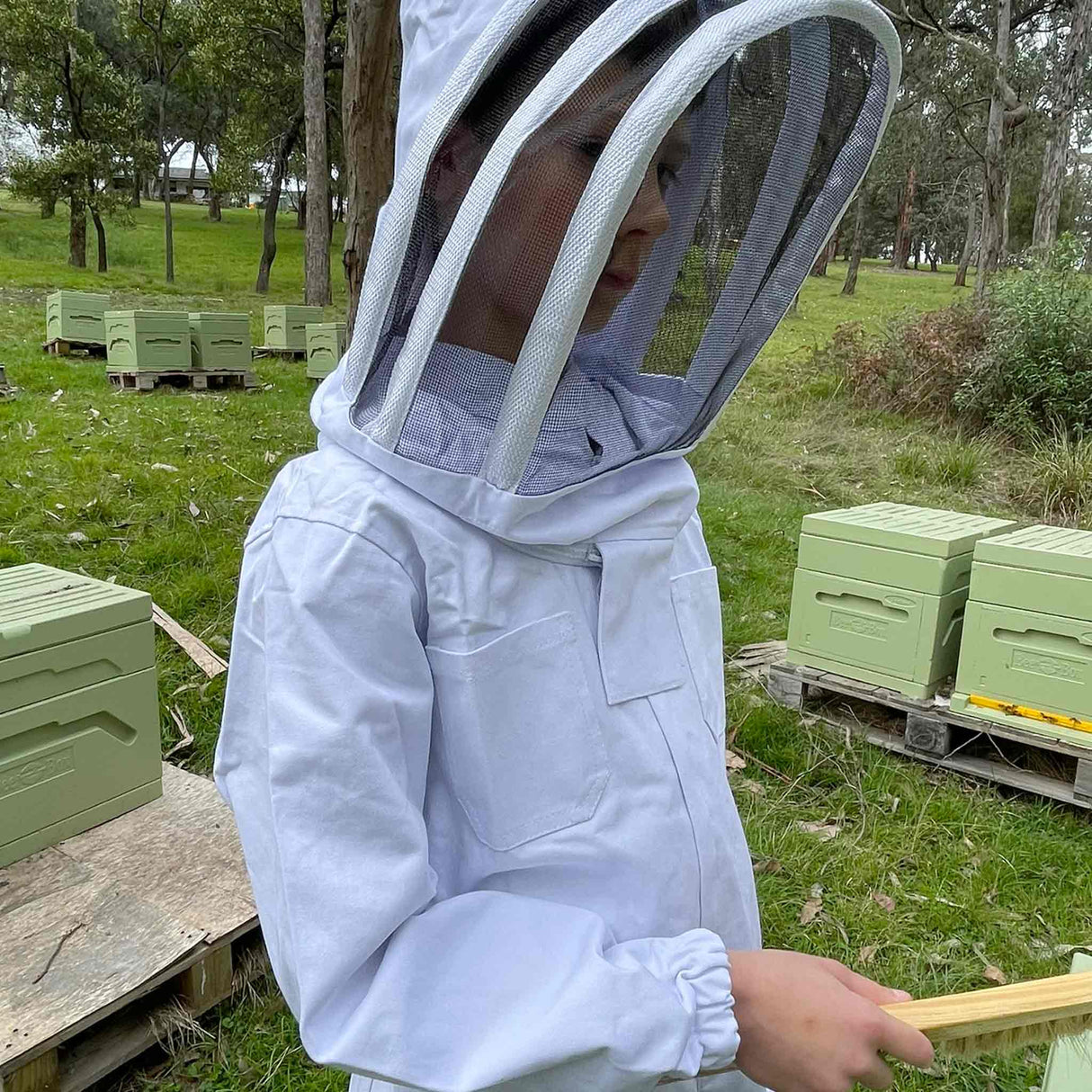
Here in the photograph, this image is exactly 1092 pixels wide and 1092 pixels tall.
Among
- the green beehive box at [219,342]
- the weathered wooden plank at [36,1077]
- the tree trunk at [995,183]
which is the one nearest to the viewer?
the weathered wooden plank at [36,1077]

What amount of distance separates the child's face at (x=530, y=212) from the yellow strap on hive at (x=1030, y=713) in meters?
3.26

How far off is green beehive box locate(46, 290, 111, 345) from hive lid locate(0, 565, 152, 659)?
28.6 ft

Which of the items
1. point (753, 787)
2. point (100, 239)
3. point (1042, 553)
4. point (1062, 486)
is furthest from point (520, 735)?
point (100, 239)

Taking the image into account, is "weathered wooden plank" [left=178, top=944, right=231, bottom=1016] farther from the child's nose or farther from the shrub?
the shrub

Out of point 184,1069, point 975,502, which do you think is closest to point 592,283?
point 184,1069

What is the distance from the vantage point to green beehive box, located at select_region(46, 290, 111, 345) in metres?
10.5

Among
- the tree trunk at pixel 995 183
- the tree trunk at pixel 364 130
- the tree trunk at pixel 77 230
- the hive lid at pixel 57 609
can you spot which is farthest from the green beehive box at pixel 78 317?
the tree trunk at pixel 995 183

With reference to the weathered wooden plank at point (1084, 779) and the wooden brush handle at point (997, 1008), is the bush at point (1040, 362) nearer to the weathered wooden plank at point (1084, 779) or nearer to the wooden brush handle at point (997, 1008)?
the weathered wooden plank at point (1084, 779)

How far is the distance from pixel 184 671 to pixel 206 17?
2046 cm

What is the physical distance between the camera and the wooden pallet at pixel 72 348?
35.3ft

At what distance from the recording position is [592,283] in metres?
0.86

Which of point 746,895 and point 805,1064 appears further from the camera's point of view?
point 746,895

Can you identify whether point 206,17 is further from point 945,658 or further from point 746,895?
point 746,895

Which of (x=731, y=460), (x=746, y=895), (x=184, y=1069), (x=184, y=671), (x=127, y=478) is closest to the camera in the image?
(x=746, y=895)
